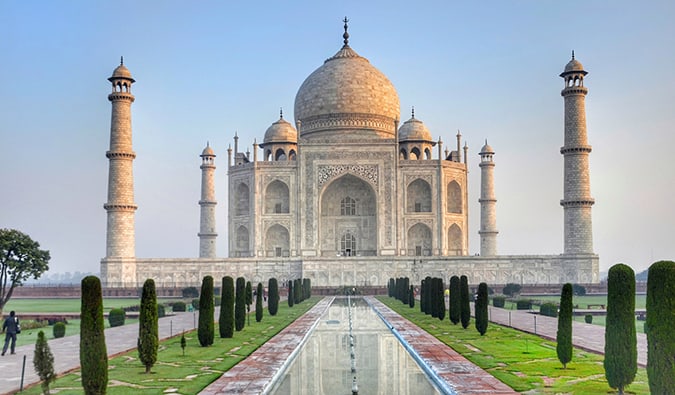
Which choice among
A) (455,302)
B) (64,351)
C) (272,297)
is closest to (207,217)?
(272,297)

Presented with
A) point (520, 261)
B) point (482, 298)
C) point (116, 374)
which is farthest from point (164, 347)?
point (520, 261)

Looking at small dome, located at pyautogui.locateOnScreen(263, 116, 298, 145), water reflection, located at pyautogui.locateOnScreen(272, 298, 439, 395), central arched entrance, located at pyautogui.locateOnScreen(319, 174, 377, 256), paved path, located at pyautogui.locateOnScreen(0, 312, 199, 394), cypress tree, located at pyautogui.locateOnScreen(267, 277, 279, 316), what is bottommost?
paved path, located at pyautogui.locateOnScreen(0, 312, 199, 394)

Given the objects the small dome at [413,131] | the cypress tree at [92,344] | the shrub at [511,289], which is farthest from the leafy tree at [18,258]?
the small dome at [413,131]

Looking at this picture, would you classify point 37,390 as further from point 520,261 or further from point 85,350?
point 520,261

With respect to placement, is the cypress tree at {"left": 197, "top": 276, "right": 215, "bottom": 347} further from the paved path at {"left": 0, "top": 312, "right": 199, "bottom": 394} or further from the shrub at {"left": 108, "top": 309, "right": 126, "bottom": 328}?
the shrub at {"left": 108, "top": 309, "right": 126, "bottom": 328}

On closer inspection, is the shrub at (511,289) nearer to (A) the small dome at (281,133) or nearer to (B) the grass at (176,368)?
(A) the small dome at (281,133)

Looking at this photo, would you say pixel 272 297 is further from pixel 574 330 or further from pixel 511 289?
pixel 511 289

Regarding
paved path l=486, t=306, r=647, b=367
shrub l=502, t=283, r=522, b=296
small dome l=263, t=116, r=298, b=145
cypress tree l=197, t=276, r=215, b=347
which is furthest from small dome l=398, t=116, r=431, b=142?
cypress tree l=197, t=276, r=215, b=347

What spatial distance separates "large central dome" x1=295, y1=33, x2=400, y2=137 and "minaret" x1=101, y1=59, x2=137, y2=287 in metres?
11.2

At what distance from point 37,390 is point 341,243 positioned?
2893 centimetres

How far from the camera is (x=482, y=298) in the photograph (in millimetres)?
14086

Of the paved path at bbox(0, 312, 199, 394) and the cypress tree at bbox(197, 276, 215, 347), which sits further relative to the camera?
the cypress tree at bbox(197, 276, 215, 347)

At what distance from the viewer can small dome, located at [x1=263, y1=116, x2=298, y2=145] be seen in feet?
134

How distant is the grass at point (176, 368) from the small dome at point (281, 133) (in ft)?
86.6
